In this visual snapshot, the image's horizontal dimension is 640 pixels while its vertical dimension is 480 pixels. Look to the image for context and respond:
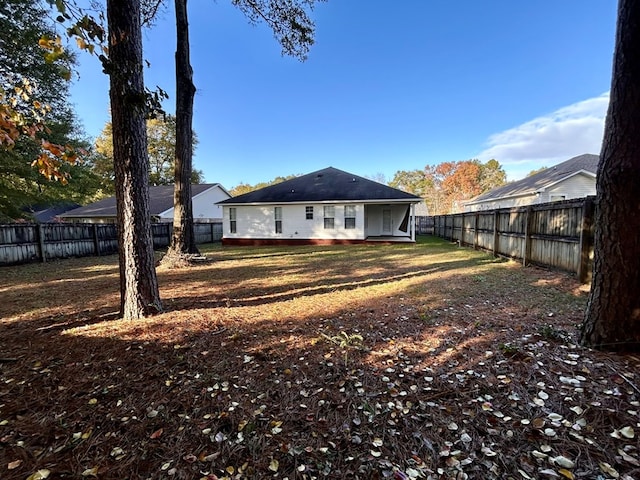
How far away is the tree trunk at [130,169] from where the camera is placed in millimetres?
3410

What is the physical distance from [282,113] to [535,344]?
22.4 m

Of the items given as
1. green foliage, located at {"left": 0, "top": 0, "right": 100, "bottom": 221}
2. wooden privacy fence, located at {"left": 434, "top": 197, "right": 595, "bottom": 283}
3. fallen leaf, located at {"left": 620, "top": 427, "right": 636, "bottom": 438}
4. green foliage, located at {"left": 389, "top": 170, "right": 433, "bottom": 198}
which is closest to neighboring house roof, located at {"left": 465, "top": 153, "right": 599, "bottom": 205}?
wooden privacy fence, located at {"left": 434, "top": 197, "right": 595, "bottom": 283}

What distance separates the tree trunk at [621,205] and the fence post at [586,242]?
3347 millimetres

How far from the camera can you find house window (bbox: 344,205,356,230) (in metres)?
15.6

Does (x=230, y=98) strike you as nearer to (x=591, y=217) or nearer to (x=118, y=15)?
(x=118, y=15)

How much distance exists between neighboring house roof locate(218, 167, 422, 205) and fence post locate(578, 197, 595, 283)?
368 inches

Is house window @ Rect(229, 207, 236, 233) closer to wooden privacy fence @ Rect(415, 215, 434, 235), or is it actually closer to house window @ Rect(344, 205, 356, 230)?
house window @ Rect(344, 205, 356, 230)

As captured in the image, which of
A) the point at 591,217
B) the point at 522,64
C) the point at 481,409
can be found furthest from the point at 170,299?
the point at 522,64

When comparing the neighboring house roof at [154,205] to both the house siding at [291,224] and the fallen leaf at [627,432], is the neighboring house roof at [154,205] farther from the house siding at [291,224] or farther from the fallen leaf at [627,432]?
the fallen leaf at [627,432]

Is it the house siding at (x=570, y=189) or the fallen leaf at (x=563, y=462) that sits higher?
the house siding at (x=570, y=189)

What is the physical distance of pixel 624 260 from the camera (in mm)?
2432

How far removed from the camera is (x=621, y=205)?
7.94 feet

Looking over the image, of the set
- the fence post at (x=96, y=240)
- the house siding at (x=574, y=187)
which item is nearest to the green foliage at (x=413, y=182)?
the house siding at (x=574, y=187)

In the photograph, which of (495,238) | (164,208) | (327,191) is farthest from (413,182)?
(495,238)
